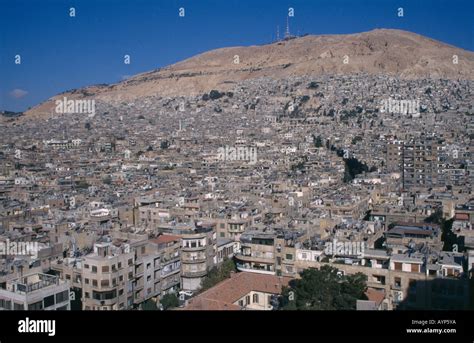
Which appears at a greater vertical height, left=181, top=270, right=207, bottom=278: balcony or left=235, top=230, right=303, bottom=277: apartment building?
left=235, top=230, right=303, bottom=277: apartment building

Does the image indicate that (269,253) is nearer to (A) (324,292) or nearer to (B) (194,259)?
(B) (194,259)

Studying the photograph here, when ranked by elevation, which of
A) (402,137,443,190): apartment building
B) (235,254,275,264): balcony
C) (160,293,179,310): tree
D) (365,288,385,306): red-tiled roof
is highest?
(402,137,443,190): apartment building

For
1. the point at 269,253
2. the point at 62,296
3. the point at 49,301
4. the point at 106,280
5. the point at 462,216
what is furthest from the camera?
the point at 462,216

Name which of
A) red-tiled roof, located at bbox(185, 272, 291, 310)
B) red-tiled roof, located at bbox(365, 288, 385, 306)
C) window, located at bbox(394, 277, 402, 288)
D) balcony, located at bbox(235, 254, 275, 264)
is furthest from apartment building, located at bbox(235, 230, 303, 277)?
window, located at bbox(394, 277, 402, 288)

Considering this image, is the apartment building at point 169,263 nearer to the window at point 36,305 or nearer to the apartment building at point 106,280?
the apartment building at point 106,280

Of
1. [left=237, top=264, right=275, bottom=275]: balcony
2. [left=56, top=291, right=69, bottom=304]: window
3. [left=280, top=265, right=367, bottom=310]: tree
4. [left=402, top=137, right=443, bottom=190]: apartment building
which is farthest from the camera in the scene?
[left=402, top=137, right=443, bottom=190]: apartment building

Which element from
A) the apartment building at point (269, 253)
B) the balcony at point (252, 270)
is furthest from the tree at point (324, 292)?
the balcony at point (252, 270)

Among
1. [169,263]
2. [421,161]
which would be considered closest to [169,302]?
[169,263]

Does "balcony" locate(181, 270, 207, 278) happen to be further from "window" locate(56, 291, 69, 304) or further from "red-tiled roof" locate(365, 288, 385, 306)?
"red-tiled roof" locate(365, 288, 385, 306)

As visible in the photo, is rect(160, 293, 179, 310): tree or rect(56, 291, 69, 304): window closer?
rect(56, 291, 69, 304): window
